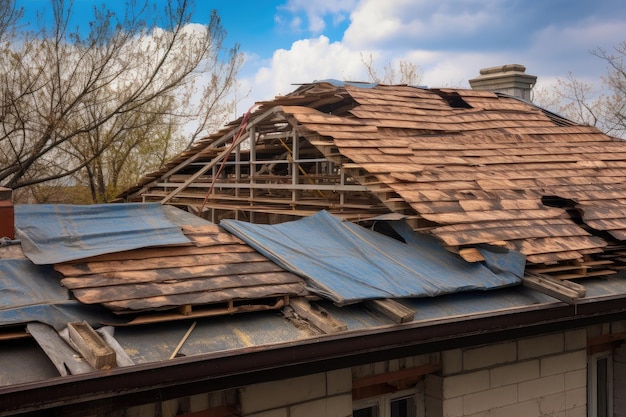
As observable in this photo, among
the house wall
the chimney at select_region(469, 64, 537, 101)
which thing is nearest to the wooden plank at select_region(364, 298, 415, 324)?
the house wall

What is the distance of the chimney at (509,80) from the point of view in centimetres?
1399

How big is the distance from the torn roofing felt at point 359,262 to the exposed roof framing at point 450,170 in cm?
29

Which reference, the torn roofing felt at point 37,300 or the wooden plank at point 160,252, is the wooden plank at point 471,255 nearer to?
the wooden plank at point 160,252

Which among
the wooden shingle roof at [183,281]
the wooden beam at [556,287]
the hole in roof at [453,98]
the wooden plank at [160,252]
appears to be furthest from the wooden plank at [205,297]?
the hole in roof at [453,98]

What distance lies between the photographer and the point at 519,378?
22.2 feet

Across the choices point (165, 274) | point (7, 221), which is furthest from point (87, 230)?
point (165, 274)

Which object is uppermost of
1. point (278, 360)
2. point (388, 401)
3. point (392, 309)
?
point (392, 309)

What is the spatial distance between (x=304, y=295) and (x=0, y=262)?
2449mm

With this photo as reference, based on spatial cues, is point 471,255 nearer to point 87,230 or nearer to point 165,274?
point 165,274

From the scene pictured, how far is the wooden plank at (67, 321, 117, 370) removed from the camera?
398 cm

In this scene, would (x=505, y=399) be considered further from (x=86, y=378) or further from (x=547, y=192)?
(x=86, y=378)

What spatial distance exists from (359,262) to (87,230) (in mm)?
2707

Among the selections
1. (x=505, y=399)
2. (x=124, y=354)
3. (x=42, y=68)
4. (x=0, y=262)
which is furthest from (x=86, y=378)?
Answer: (x=42, y=68)

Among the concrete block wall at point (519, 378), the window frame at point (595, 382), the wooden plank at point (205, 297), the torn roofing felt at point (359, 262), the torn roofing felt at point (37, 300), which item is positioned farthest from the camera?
the window frame at point (595, 382)
